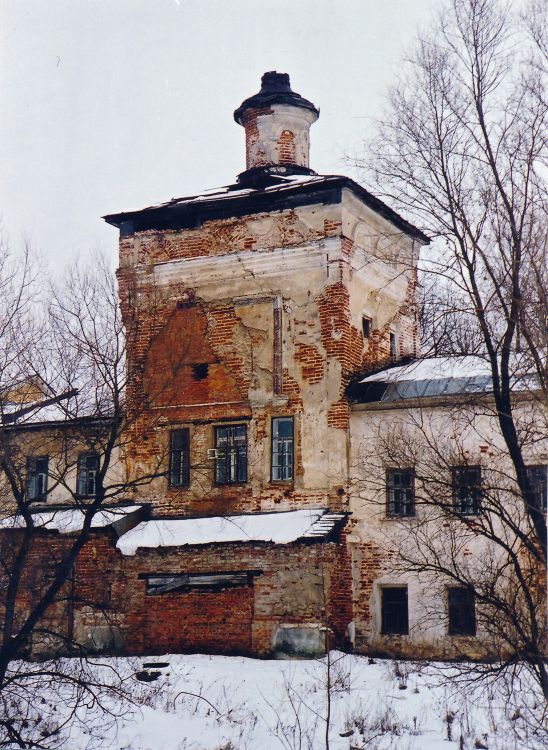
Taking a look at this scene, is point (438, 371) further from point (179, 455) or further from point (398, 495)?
point (179, 455)

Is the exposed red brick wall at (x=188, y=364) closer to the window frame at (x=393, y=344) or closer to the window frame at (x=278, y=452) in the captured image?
the window frame at (x=278, y=452)

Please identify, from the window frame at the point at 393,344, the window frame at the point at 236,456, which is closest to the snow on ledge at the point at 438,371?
the window frame at the point at 393,344

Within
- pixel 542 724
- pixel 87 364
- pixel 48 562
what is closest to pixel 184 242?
pixel 87 364

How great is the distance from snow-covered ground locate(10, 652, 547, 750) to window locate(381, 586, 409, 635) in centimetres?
178

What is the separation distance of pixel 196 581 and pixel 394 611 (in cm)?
355

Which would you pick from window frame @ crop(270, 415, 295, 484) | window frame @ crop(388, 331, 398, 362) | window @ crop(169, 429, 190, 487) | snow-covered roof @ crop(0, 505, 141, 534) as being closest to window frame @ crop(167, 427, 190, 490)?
window @ crop(169, 429, 190, 487)

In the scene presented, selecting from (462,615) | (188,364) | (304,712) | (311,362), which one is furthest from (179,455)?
(304,712)

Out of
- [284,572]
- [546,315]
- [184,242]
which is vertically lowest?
[284,572]

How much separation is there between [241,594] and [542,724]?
7695 millimetres

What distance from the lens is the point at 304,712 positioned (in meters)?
14.2

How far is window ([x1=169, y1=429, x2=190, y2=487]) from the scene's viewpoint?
830 inches

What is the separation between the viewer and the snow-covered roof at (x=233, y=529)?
18.8 meters

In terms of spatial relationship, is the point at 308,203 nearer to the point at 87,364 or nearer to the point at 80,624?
the point at 87,364

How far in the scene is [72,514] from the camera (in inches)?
803
